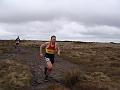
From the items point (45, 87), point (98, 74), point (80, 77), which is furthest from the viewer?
point (98, 74)

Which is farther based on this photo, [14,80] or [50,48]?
[50,48]

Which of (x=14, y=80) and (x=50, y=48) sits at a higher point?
(x=50, y=48)

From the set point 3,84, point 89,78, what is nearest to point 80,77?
point 89,78

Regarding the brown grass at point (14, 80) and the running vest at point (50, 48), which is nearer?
the brown grass at point (14, 80)

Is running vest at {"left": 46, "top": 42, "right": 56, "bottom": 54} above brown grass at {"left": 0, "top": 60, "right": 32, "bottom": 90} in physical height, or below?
above

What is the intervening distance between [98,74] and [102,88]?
5.08m

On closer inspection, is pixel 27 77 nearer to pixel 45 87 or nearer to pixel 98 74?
pixel 45 87

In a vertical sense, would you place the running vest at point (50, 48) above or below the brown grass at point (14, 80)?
above

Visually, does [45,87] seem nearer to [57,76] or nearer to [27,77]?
[27,77]

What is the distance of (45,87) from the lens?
16.5 meters

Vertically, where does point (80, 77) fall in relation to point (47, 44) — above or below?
below

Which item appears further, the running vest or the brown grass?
the running vest

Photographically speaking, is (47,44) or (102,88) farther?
(47,44)

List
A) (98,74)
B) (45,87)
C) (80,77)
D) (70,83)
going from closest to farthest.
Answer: (45,87) → (70,83) → (80,77) → (98,74)
